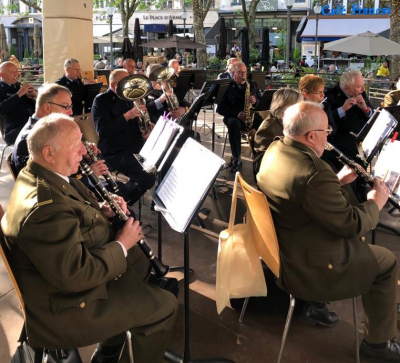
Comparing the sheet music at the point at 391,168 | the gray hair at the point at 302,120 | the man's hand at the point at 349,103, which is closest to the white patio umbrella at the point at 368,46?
the man's hand at the point at 349,103

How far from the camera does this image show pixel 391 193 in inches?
124

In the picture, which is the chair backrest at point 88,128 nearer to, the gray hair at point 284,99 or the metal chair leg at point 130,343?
the gray hair at point 284,99

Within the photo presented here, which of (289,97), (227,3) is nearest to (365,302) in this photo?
(289,97)

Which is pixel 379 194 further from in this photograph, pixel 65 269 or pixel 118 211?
pixel 65 269

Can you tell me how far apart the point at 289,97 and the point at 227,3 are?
3505cm

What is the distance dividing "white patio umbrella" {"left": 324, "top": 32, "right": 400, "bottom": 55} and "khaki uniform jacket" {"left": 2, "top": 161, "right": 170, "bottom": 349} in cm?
892

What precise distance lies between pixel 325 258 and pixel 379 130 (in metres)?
1.90

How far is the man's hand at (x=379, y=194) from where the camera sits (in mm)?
2820

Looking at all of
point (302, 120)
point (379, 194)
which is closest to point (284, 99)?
point (302, 120)

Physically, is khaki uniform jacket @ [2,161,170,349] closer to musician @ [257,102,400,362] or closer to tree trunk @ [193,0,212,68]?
musician @ [257,102,400,362]

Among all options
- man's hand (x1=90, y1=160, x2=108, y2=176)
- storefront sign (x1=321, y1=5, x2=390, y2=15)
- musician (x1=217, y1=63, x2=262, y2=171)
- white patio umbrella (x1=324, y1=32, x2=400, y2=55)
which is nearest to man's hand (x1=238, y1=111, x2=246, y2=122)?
musician (x1=217, y1=63, x2=262, y2=171)

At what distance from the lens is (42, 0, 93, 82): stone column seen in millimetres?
9133

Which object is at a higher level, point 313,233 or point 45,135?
point 45,135

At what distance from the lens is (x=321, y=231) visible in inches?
107
